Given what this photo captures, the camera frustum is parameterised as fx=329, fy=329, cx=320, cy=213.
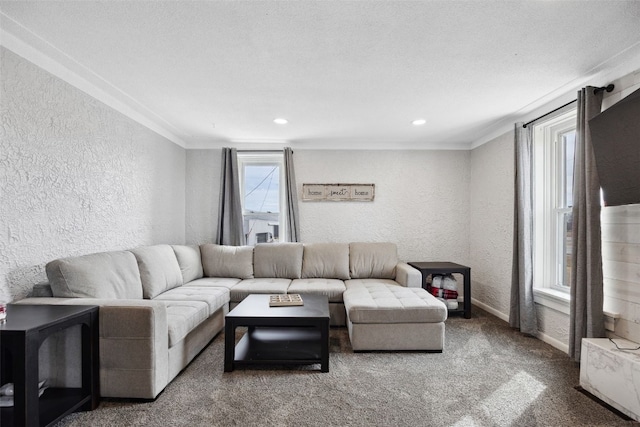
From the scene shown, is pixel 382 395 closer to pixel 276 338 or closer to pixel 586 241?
pixel 276 338

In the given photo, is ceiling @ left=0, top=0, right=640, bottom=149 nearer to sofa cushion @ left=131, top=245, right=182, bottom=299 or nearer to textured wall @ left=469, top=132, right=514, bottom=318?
textured wall @ left=469, top=132, right=514, bottom=318

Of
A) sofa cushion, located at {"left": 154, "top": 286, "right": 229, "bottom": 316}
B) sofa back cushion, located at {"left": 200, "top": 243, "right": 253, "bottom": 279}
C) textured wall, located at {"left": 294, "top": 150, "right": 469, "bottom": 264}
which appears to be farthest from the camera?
textured wall, located at {"left": 294, "top": 150, "right": 469, "bottom": 264}

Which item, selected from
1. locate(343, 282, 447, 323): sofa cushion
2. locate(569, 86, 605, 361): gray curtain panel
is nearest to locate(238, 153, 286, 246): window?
locate(343, 282, 447, 323): sofa cushion

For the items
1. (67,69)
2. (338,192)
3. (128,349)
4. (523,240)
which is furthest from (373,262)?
(67,69)

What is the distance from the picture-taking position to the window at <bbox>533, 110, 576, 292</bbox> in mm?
3123

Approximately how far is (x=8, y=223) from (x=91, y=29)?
130 cm

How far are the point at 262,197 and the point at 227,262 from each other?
1.15 metres

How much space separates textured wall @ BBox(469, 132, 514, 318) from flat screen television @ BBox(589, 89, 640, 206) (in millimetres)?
1569

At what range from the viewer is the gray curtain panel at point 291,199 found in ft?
15.1

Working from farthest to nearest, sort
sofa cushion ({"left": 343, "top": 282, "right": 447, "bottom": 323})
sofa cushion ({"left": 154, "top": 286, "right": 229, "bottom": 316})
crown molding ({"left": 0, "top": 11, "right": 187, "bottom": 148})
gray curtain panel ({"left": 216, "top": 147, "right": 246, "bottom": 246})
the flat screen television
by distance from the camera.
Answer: gray curtain panel ({"left": 216, "top": 147, "right": 246, "bottom": 246}) < sofa cushion ({"left": 154, "top": 286, "right": 229, "bottom": 316}) < sofa cushion ({"left": 343, "top": 282, "right": 447, "bottom": 323}) < crown molding ({"left": 0, "top": 11, "right": 187, "bottom": 148}) < the flat screen television

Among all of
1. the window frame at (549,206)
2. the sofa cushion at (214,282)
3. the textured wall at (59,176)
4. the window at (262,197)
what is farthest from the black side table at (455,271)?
the textured wall at (59,176)

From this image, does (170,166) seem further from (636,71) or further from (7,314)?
(636,71)

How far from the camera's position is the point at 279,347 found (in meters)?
2.76

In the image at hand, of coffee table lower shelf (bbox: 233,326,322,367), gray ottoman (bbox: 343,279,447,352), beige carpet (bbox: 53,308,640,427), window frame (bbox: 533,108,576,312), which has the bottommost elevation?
→ beige carpet (bbox: 53,308,640,427)
